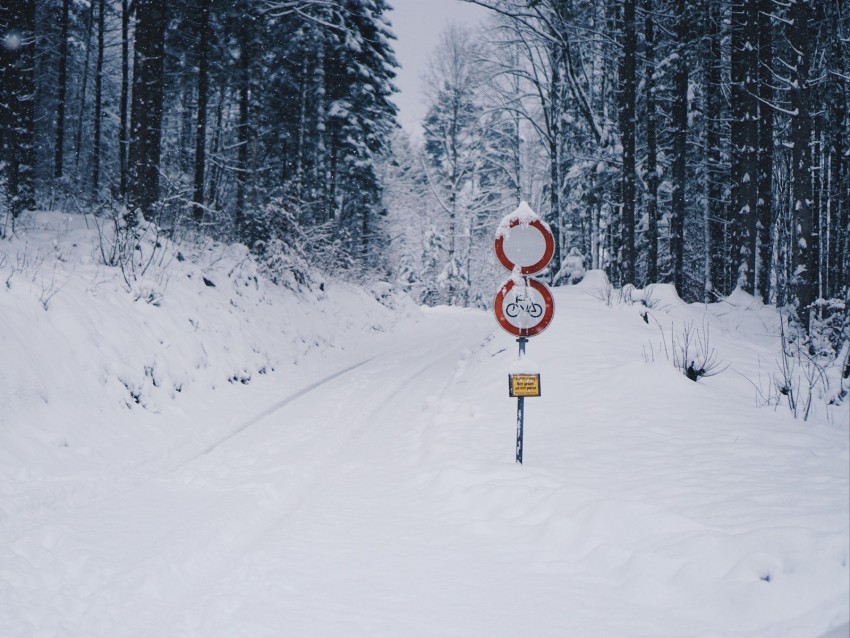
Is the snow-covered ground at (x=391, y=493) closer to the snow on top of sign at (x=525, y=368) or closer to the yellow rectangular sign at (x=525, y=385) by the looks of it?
the snow on top of sign at (x=525, y=368)

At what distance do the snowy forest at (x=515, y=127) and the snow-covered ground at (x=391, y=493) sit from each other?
5041 mm

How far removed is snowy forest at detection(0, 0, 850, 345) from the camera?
13117 millimetres

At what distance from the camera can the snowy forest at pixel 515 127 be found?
43.0ft

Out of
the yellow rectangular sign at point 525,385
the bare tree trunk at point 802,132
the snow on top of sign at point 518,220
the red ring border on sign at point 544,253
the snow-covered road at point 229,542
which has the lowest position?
the snow-covered road at point 229,542

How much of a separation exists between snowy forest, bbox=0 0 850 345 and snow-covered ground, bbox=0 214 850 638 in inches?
198

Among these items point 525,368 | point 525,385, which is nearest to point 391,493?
point 525,385

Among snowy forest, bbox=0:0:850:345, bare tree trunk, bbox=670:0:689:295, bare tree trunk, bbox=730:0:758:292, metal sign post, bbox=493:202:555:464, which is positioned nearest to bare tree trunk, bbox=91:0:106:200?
snowy forest, bbox=0:0:850:345

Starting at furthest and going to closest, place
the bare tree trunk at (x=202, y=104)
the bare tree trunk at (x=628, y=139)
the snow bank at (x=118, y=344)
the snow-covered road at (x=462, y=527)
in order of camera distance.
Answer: the bare tree trunk at (x=202, y=104) < the bare tree trunk at (x=628, y=139) < the snow bank at (x=118, y=344) < the snow-covered road at (x=462, y=527)

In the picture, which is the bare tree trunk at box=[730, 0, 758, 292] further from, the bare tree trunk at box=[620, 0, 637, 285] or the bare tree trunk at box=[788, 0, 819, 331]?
the bare tree trunk at box=[788, 0, 819, 331]

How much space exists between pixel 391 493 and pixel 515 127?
72.9 ft

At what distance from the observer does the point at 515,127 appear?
23781 mm

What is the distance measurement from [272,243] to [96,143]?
19.1 m

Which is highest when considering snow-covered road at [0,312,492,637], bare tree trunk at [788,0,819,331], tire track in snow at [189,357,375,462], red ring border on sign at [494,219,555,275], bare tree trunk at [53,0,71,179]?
bare tree trunk at [53,0,71,179]

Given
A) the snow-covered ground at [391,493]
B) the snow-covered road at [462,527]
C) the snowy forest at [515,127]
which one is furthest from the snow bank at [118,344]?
the snowy forest at [515,127]
